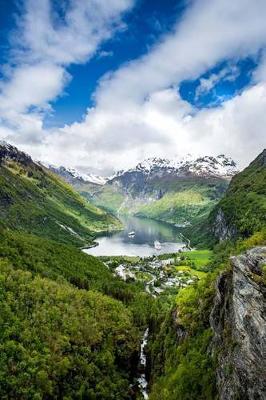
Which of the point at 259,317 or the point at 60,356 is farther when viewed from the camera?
the point at 60,356

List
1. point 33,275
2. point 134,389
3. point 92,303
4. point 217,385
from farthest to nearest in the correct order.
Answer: point 33,275, point 92,303, point 134,389, point 217,385

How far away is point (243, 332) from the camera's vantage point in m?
57.0

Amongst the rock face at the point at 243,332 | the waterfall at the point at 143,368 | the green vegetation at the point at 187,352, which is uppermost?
the rock face at the point at 243,332

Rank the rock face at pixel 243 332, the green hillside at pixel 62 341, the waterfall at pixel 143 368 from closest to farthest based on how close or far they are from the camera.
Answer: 1. the rock face at pixel 243 332
2. the green hillside at pixel 62 341
3. the waterfall at pixel 143 368

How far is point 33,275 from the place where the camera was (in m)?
181

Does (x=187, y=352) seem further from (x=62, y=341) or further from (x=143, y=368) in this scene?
(x=62, y=341)

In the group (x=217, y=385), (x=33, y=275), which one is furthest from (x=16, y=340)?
(x=217, y=385)

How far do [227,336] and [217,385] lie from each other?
7.54 m

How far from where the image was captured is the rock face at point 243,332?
5188 centimetres

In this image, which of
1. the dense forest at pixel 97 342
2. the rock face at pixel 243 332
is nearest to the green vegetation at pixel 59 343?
the dense forest at pixel 97 342

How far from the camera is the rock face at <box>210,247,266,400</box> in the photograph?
51.9m

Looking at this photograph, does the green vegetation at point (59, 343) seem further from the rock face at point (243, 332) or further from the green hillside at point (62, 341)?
the rock face at point (243, 332)

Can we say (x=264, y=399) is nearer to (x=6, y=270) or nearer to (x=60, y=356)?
(x=60, y=356)

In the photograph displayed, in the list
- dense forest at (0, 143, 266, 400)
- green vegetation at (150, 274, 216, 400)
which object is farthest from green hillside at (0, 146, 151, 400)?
green vegetation at (150, 274, 216, 400)
